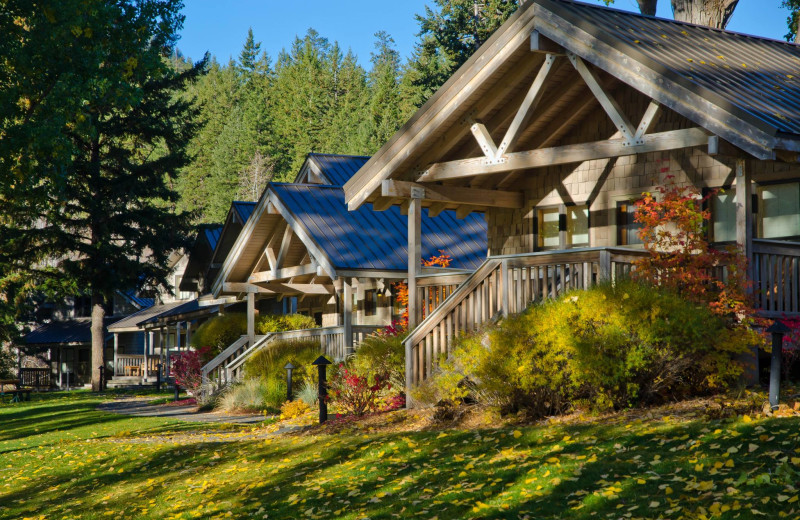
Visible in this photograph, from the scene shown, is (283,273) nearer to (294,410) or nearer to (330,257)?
(330,257)

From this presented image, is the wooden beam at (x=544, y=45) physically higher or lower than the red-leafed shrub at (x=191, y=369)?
higher

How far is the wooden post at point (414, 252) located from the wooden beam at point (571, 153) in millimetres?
442

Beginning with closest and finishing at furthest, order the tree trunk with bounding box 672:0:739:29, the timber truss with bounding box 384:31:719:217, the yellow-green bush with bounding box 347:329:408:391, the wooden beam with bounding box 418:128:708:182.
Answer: the wooden beam with bounding box 418:128:708:182 → the timber truss with bounding box 384:31:719:217 → the yellow-green bush with bounding box 347:329:408:391 → the tree trunk with bounding box 672:0:739:29

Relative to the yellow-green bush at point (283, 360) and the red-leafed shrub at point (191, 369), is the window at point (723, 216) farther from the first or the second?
the red-leafed shrub at point (191, 369)

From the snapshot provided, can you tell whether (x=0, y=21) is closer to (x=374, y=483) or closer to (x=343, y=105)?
(x=374, y=483)

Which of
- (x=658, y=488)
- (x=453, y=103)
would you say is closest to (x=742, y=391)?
(x=658, y=488)

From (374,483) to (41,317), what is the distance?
49.8m

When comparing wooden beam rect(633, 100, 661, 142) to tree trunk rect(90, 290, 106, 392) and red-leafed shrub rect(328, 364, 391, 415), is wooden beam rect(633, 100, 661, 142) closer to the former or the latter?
red-leafed shrub rect(328, 364, 391, 415)

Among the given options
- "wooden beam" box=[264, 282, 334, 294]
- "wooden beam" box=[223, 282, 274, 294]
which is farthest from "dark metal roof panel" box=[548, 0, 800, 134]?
"wooden beam" box=[223, 282, 274, 294]

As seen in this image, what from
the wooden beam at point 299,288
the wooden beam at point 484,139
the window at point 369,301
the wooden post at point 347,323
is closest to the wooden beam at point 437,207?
the wooden beam at point 484,139

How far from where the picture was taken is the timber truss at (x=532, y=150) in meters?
13.2

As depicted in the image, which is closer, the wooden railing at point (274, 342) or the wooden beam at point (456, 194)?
the wooden beam at point (456, 194)

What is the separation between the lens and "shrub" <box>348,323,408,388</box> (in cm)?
1711

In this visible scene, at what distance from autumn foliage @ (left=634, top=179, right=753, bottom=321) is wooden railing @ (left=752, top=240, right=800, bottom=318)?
1.61ft
